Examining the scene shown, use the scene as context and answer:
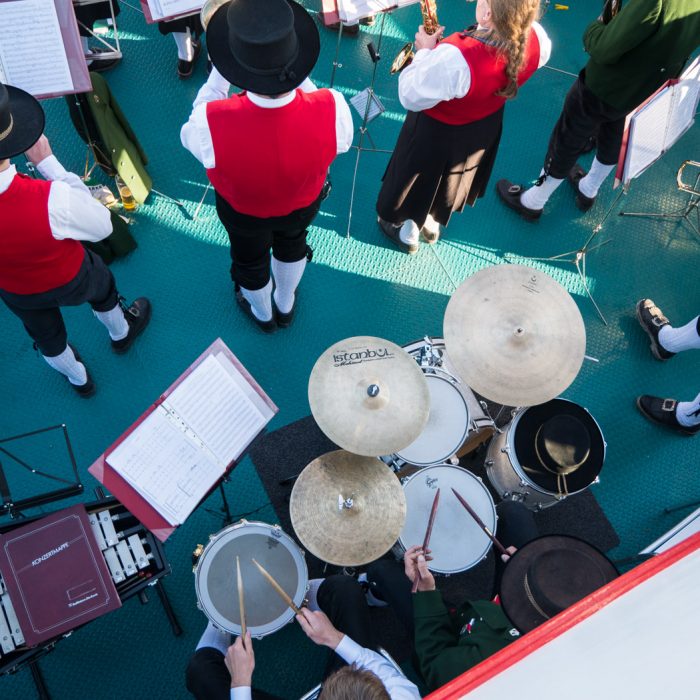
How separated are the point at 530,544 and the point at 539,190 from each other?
209 cm

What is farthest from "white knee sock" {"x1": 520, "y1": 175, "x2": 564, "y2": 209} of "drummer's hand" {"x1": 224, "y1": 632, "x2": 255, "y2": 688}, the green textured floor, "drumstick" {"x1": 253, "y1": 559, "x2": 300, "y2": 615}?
"drummer's hand" {"x1": 224, "y1": 632, "x2": 255, "y2": 688}

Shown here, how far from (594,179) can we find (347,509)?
2.43 metres

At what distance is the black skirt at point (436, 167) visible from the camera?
2.84 m

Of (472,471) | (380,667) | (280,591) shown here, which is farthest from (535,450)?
(280,591)

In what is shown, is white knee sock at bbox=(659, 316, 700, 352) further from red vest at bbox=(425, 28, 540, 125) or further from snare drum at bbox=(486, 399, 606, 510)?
red vest at bbox=(425, 28, 540, 125)

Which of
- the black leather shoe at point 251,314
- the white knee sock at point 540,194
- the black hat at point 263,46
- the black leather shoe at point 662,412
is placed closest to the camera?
the black hat at point 263,46

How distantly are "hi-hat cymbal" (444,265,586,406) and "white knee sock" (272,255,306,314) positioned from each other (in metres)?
0.88

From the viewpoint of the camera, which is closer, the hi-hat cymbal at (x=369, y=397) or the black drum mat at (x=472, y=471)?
the hi-hat cymbal at (x=369, y=397)

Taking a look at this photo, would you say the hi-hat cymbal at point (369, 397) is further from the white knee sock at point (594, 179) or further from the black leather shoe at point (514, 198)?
the white knee sock at point (594, 179)

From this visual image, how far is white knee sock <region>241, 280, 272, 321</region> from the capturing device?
10.0ft

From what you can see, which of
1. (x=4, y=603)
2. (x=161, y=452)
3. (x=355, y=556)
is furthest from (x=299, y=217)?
(x=4, y=603)

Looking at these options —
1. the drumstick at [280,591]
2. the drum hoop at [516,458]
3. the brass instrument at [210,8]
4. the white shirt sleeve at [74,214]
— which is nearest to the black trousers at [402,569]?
the drum hoop at [516,458]

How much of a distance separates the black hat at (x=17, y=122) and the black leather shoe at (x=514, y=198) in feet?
8.18

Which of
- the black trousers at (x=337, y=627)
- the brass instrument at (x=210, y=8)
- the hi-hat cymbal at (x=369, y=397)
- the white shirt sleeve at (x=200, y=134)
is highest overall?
the brass instrument at (x=210, y=8)
